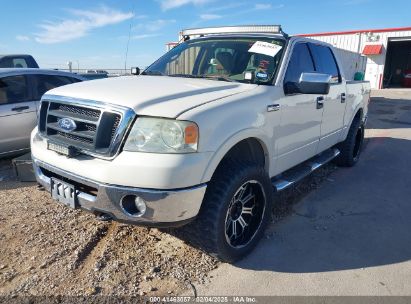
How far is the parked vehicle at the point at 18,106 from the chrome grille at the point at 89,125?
2.77 meters

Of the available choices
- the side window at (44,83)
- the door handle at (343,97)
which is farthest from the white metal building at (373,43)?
the side window at (44,83)

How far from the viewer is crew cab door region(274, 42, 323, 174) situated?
3.48 meters

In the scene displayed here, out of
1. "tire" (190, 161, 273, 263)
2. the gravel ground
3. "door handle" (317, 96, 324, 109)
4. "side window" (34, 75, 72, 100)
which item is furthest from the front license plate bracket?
"side window" (34, 75, 72, 100)

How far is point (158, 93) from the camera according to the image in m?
2.74

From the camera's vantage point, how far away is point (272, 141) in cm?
Result: 330

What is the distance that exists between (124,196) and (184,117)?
0.68 metres

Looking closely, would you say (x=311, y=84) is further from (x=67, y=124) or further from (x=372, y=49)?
(x=372, y=49)

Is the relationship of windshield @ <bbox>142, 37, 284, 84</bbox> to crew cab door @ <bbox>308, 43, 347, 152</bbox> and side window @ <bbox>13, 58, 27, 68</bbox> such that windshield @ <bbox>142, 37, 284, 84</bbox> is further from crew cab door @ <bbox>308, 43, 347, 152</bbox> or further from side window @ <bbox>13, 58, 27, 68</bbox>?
side window @ <bbox>13, 58, 27, 68</bbox>

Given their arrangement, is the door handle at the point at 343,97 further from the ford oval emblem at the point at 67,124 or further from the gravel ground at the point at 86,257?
the ford oval emblem at the point at 67,124

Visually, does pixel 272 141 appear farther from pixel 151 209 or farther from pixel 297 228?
pixel 151 209

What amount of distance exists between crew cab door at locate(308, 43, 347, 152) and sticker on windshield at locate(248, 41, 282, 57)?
860 mm

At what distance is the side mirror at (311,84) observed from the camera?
129 inches

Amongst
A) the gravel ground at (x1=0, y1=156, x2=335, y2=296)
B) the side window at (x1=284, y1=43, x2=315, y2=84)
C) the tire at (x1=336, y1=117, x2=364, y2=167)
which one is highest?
the side window at (x1=284, y1=43, x2=315, y2=84)

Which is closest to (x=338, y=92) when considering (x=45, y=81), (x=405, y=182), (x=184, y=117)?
(x=405, y=182)
